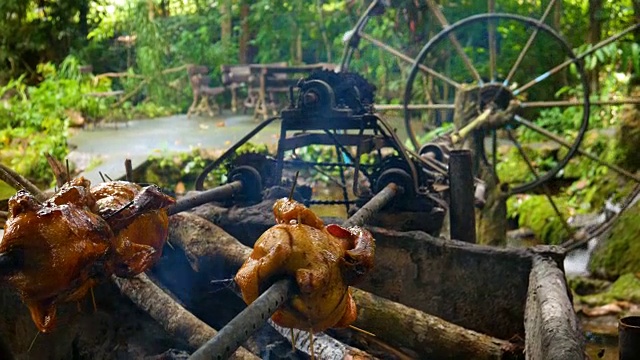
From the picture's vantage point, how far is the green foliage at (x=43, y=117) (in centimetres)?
962

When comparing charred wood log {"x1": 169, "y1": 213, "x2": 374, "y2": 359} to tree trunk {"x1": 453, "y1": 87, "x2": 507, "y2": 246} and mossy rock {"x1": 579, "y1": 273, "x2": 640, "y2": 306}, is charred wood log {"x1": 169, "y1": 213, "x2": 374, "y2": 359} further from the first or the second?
mossy rock {"x1": 579, "y1": 273, "x2": 640, "y2": 306}

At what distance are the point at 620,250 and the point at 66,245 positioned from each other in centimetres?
747

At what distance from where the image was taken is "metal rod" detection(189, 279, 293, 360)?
70.6 inches

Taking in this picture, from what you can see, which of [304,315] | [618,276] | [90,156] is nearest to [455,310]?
[304,315]

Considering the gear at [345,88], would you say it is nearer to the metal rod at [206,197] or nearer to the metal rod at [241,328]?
the metal rod at [206,197]

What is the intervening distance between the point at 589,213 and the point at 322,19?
1034 cm

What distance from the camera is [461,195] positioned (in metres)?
4.83

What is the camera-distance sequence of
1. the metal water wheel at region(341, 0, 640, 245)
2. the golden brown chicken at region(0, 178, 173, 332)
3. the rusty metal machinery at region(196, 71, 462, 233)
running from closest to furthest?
the golden brown chicken at region(0, 178, 173, 332) → the rusty metal machinery at region(196, 71, 462, 233) → the metal water wheel at region(341, 0, 640, 245)

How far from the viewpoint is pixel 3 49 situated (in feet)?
56.5

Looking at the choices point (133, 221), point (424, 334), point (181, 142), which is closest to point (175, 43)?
point (181, 142)

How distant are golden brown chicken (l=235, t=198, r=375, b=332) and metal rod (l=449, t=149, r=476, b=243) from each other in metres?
2.52

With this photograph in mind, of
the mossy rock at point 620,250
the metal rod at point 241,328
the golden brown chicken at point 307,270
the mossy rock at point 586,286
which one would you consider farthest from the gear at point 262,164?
the mossy rock at point 620,250

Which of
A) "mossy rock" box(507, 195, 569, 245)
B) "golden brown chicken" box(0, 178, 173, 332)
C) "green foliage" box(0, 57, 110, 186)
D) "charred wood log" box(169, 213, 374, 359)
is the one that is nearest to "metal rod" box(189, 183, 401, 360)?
"golden brown chicken" box(0, 178, 173, 332)

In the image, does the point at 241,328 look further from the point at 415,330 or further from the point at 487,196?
the point at 487,196
